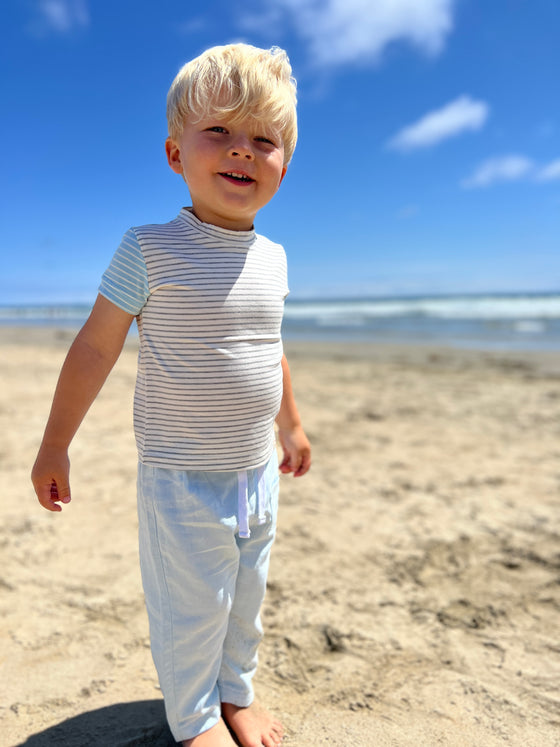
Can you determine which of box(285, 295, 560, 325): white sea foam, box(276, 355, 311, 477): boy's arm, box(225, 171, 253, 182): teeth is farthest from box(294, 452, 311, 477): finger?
box(285, 295, 560, 325): white sea foam

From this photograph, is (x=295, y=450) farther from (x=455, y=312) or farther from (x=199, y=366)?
(x=455, y=312)

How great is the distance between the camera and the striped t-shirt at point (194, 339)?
4.16 ft

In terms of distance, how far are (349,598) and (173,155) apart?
5.48 feet

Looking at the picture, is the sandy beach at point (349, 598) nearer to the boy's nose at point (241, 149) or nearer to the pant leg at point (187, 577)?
the pant leg at point (187, 577)

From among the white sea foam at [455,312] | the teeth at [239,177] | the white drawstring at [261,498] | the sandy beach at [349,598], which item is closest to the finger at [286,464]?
the white drawstring at [261,498]

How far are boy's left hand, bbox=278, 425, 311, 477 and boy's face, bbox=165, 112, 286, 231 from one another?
0.70m

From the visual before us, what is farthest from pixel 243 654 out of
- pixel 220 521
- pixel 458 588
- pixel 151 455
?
pixel 458 588

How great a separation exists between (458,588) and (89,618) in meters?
1.39

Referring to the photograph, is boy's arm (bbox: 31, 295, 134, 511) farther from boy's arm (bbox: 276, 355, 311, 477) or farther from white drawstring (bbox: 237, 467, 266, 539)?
boy's arm (bbox: 276, 355, 311, 477)

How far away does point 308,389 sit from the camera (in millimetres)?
6203

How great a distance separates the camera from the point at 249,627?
149 centimetres

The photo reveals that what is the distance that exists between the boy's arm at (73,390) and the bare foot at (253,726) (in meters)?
0.75

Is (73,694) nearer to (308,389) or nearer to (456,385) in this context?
(308,389)

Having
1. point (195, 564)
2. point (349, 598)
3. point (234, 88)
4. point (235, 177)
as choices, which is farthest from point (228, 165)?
point (349, 598)
